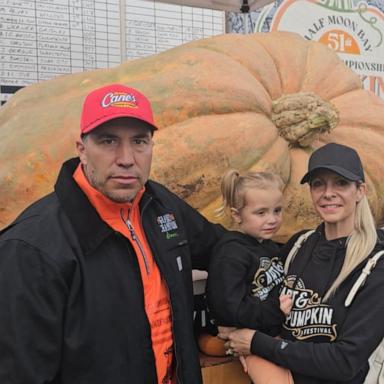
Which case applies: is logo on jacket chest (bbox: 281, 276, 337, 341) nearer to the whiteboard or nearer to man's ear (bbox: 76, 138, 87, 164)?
man's ear (bbox: 76, 138, 87, 164)

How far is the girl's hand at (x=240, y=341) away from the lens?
1.64 m

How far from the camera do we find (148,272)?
1419 millimetres

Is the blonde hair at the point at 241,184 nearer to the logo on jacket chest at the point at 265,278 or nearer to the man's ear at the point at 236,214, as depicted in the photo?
the man's ear at the point at 236,214

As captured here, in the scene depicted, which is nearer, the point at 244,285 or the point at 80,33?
the point at 244,285

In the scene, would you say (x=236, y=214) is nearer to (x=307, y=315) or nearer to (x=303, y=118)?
(x=307, y=315)

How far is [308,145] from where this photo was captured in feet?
8.17

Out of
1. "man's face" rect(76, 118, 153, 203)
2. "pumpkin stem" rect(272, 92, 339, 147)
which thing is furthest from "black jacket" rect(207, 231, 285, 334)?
"pumpkin stem" rect(272, 92, 339, 147)

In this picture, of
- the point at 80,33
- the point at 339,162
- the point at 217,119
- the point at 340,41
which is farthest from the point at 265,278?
the point at 340,41

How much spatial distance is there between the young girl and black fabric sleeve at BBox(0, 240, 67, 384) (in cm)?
59

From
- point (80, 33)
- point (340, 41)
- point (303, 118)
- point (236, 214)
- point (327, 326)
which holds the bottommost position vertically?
point (327, 326)

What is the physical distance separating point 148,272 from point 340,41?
3.98 metres

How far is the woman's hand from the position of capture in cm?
164

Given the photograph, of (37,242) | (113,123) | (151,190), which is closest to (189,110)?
(151,190)

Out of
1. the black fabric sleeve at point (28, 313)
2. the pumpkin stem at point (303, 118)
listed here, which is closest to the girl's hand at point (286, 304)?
the black fabric sleeve at point (28, 313)
